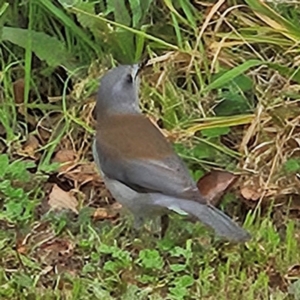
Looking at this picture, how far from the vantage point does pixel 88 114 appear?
642cm

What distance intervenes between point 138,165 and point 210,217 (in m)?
0.40

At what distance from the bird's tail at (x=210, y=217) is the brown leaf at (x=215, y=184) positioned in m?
0.57

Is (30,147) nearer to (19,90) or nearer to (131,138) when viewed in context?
(19,90)

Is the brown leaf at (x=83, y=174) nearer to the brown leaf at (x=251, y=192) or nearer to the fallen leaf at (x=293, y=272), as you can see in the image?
the brown leaf at (x=251, y=192)

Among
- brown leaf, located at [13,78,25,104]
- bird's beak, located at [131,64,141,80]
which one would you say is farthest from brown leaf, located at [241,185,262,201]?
brown leaf, located at [13,78,25,104]

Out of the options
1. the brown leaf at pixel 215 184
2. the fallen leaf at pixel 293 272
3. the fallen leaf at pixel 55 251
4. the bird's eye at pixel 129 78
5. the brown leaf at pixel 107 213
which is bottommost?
the fallen leaf at pixel 293 272

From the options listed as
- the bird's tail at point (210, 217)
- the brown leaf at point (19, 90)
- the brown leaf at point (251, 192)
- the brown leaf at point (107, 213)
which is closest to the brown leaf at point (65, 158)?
the brown leaf at point (107, 213)

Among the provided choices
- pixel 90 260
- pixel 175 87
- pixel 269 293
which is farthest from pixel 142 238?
pixel 175 87

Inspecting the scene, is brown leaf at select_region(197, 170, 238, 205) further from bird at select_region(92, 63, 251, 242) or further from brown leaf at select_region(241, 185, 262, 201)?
bird at select_region(92, 63, 251, 242)

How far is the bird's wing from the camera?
5164 millimetres

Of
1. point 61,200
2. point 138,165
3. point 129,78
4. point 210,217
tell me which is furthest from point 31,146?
point 210,217

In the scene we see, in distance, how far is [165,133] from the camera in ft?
20.3

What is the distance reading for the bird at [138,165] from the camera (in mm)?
5152

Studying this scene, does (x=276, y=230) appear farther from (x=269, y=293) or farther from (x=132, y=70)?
(x=132, y=70)
